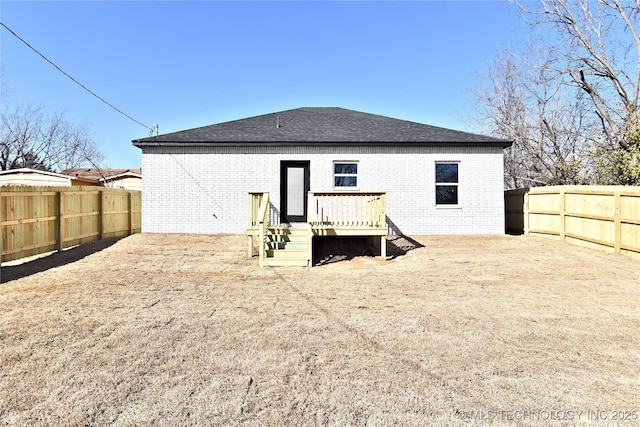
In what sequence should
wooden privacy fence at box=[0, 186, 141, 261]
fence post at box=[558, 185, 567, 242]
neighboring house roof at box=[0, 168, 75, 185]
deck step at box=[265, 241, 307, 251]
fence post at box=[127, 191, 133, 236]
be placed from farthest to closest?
neighboring house roof at box=[0, 168, 75, 185]
fence post at box=[127, 191, 133, 236]
fence post at box=[558, 185, 567, 242]
deck step at box=[265, 241, 307, 251]
wooden privacy fence at box=[0, 186, 141, 261]

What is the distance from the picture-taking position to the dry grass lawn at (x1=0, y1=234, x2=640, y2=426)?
2455 millimetres

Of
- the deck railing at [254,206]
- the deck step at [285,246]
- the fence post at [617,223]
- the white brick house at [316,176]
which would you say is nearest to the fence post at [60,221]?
the white brick house at [316,176]

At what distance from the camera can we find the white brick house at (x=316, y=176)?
11508 mm

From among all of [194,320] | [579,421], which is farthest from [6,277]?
[579,421]

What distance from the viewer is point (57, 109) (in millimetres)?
31641

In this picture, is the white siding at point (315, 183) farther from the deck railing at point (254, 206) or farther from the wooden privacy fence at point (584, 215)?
the deck railing at point (254, 206)

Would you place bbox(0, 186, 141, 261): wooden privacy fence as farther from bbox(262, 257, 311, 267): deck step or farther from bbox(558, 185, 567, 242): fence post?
bbox(558, 185, 567, 242): fence post

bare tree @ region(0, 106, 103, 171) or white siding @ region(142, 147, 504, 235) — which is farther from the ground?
bare tree @ region(0, 106, 103, 171)

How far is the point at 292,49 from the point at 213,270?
12016 millimetres

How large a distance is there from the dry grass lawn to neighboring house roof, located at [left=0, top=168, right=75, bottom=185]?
14.1 metres

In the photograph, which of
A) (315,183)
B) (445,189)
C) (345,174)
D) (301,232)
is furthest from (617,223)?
(315,183)

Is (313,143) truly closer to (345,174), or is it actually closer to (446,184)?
(345,174)

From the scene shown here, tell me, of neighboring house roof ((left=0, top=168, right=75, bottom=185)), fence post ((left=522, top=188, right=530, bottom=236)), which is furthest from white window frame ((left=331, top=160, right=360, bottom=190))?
neighboring house roof ((left=0, top=168, right=75, bottom=185))

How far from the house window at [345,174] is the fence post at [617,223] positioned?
699cm
